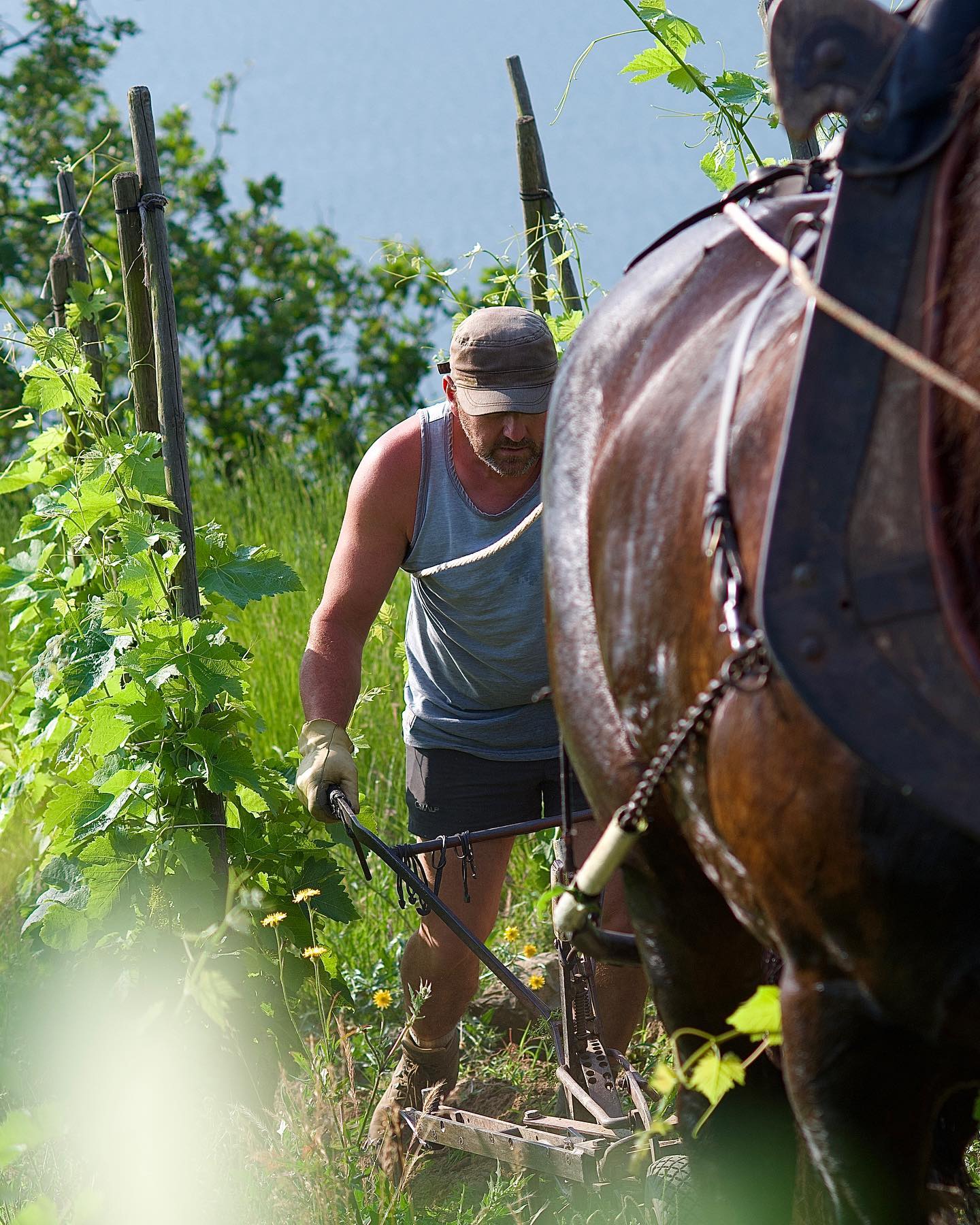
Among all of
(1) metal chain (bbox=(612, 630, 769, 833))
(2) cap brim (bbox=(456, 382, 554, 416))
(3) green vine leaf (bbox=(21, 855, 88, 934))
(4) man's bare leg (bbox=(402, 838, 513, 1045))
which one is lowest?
(4) man's bare leg (bbox=(402, 838, 513, 1045))

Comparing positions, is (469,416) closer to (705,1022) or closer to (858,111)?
(705,1022)

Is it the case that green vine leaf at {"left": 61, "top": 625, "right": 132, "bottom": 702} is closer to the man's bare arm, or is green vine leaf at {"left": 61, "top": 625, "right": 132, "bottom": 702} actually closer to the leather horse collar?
the man's bare arm

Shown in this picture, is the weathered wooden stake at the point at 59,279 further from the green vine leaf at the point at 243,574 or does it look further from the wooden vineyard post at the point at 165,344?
the green vine leaf at the point at 243,574

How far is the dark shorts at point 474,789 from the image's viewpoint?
3334 millimetres

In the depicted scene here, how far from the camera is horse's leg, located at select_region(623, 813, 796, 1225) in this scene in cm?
152

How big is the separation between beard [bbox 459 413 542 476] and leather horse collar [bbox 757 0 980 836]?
1.94 meters

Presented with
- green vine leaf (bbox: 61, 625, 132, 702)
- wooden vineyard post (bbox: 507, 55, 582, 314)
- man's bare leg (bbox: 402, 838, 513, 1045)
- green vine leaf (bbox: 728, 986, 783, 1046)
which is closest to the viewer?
green vine leaf (bbox: 728, 986, 783, 1046)

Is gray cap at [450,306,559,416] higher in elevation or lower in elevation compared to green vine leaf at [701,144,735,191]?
lower

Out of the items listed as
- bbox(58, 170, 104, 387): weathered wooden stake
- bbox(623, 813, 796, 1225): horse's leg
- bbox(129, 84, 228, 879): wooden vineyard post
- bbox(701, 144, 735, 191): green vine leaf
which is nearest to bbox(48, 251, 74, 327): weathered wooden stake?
bbox(58, 170, 104, 387): weathered wooden stake

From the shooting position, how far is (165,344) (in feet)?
10.3

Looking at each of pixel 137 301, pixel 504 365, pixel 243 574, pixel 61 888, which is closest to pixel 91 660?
pixel 243 574

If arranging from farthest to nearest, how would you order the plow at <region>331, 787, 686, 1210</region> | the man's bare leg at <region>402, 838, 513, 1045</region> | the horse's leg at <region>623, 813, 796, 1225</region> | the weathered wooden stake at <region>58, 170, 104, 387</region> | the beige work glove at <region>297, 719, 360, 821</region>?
the weathered wooden stake at <region>58, 170, 104, 387</region> → the man's bare leg at <region>402, 838, 513, 1045</region> → the beige work glove at <region>297, 719, 360, 821</region> → the plow at <region>331, 787, 686, 1210</region> → the horse's leg at <region>623, 813, 796, 1225</region>

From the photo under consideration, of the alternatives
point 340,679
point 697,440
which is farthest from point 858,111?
point 340,679

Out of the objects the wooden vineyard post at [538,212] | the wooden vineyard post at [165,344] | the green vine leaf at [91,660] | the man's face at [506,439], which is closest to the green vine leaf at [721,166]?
the man's face at [506,439]
